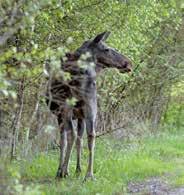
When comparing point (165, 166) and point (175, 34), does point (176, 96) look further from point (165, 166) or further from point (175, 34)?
point (165, 166)

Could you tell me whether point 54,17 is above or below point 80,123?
above

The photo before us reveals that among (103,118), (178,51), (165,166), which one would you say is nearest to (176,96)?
(178,51)

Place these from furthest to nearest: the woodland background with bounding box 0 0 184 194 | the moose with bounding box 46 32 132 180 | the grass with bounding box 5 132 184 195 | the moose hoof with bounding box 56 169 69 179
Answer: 1. the moose hoof with bounding box 56 169 69 179
2. the moose with bounding box 46 32 132 180
3. the grass with bounding box 5 132 184 195
4. the woodland background with bounding box 0 0 184 194

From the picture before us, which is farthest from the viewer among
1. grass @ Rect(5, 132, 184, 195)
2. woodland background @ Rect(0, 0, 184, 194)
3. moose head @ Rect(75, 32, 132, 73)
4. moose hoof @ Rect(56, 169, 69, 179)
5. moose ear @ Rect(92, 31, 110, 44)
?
moose hoof @ Rect(56, 169, 69, 179)

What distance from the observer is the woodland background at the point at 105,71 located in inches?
258

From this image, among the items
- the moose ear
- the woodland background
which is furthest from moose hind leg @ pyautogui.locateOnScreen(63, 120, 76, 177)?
the moose ear

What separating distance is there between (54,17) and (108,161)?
10.2 ft

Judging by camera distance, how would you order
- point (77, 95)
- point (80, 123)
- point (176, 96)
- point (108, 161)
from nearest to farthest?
point (77, 95) → point (80, 123) → point (108, 161) → point (176, 96)

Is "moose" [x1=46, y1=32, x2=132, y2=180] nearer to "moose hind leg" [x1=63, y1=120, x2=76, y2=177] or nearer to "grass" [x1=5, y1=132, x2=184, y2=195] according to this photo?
"moose hind leg" [x1=63, y1=120, x2=76, y2=177]

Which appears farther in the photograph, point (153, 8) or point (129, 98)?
point (129, 98)

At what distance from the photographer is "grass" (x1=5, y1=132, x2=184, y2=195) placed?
9.87 m

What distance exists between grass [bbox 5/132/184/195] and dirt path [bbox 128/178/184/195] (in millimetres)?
169

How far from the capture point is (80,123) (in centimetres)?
1106

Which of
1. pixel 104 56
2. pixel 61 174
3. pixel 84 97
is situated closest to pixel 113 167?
pixel 61 174
